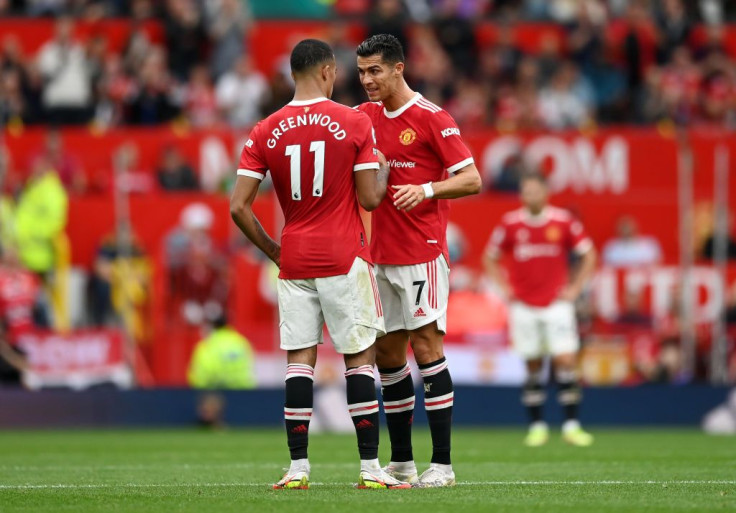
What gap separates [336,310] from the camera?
8656 mm

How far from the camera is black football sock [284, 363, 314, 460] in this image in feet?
28.2

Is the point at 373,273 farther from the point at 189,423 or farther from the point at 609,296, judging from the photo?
the point at 609,296

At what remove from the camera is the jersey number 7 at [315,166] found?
8547mm

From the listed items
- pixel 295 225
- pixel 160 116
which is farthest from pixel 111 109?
pixel 295 225

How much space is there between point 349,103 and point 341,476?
13120 mm

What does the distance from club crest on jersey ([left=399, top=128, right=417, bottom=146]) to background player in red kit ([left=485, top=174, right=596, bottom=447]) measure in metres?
6.39

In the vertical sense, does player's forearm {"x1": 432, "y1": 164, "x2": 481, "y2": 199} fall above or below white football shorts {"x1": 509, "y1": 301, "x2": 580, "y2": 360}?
above

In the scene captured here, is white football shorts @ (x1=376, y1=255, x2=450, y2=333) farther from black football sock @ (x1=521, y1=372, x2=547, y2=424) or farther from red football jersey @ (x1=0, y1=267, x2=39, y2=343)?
red football jersey @ (x1=0, y1=267, x2=39, y2=343)

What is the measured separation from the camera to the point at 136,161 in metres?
21.5

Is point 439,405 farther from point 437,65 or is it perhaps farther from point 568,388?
point 437,65

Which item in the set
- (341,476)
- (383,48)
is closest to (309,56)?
(383,48)

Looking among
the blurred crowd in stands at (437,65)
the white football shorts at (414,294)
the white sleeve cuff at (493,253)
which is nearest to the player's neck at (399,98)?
the white football shorts at (414,294)

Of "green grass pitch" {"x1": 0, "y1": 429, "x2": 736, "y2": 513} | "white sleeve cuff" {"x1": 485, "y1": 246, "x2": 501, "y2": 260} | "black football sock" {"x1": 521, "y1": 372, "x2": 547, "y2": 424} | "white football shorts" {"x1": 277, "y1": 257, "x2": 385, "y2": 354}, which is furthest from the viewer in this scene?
"white sleeve cuff" {"x1": 485, "y1": 246, "x2": 501, "y2": 260}

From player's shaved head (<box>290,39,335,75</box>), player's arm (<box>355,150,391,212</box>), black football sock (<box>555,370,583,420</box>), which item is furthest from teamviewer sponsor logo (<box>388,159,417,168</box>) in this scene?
black football sock (<box>555,370,583,420</box>)
